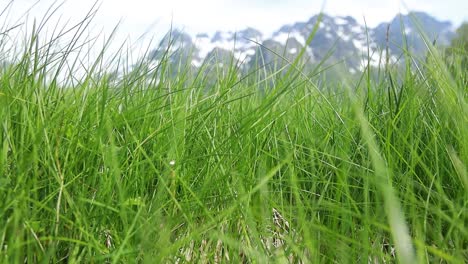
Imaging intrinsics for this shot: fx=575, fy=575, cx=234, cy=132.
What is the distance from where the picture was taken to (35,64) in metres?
1.30

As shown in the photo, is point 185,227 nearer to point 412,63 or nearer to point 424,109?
point 424,109

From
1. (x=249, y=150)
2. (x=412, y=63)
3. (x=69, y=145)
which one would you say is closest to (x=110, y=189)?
(x=69, y=145)

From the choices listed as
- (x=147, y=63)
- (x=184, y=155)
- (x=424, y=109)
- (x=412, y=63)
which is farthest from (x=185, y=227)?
(x=412, y=63)

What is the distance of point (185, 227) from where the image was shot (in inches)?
46.6

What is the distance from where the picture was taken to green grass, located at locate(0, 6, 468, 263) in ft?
3.19

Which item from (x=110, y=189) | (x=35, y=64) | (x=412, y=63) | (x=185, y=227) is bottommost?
(x=185, y=227)

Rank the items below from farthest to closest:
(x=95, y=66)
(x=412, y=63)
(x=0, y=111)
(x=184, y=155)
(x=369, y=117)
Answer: (x=412, y=63) → (x=369, y=117) → (x=95, y=66) → (x=184, y=155) → (x=0, y=111)

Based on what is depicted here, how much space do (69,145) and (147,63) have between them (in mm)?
A: 512

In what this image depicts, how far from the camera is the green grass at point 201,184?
97 cm

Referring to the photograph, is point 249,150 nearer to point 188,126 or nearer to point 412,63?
point 188,126

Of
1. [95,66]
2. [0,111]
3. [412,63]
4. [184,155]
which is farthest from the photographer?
[412,63]

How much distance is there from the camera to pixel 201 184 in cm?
126

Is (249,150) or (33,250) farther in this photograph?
(249,150)

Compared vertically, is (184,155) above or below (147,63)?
below
